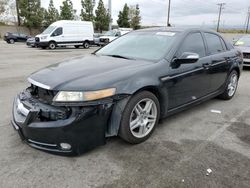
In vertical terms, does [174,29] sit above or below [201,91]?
above

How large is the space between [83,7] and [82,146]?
43974mm

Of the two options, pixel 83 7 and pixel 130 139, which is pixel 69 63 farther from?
pixel 83 7

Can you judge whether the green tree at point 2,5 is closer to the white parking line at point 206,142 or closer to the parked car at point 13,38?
the parked car at point 13,38

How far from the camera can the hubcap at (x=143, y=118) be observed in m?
3.10

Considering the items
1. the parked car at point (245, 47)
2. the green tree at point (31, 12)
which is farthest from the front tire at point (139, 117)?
the green tree at point (31, 12)

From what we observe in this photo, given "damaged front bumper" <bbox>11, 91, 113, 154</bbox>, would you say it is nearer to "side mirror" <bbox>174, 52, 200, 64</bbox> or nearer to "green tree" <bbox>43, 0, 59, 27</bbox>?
"side mirror" <bbox>174, 52, 200, 64</bbox>

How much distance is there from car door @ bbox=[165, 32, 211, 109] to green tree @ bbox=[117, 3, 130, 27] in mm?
45118

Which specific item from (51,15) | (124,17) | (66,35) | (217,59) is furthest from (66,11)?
(217,59)

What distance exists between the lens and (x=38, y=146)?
2754 mm

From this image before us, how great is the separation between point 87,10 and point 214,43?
41601 mm

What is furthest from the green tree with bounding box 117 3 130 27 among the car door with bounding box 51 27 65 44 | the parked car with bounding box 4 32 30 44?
the car door with bounding box 51 27 65 44

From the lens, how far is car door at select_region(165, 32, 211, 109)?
11.6 feet

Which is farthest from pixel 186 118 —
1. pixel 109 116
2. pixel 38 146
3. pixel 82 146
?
pixel 38 146

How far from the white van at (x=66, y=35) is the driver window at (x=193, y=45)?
690 inches
